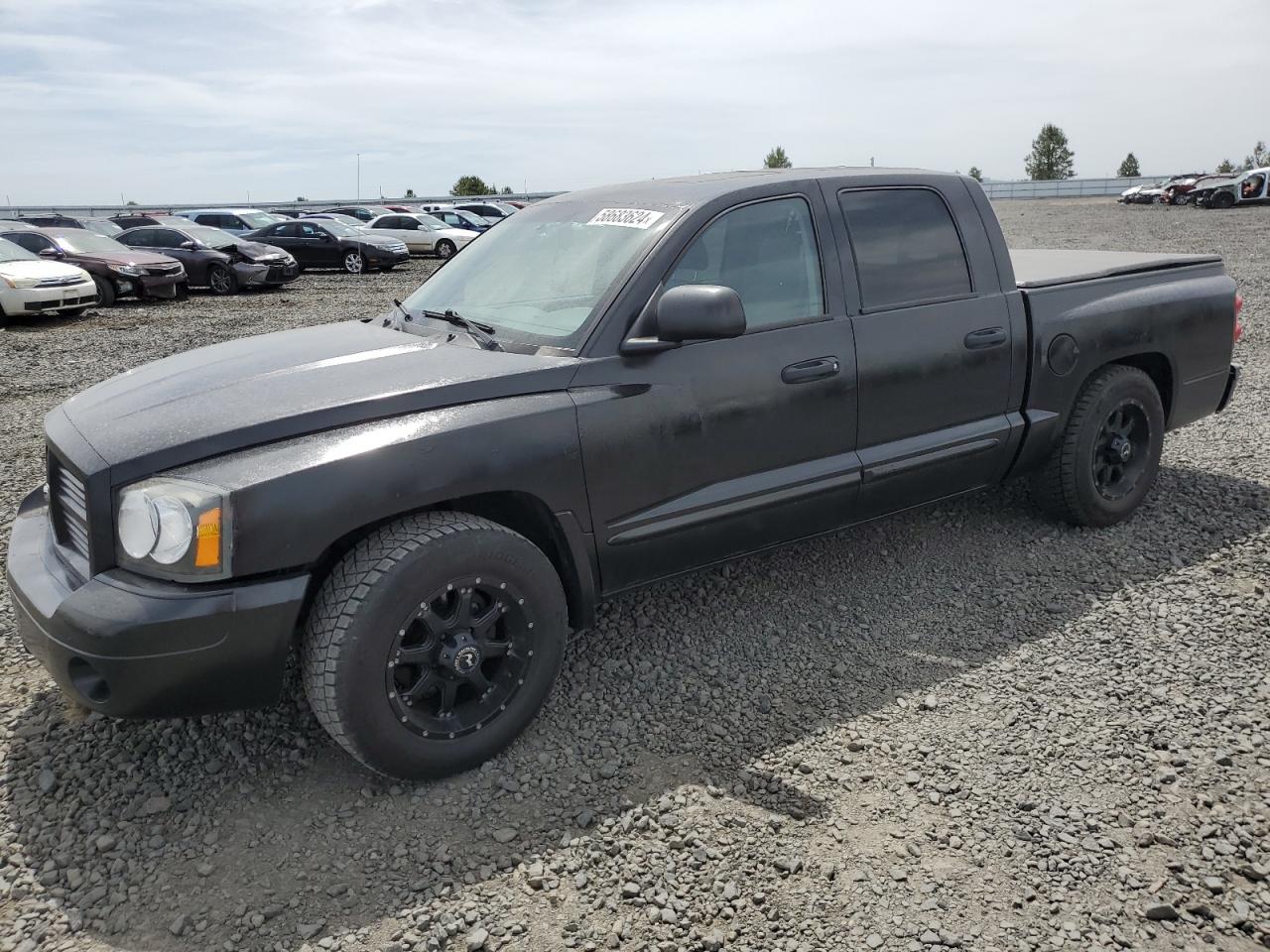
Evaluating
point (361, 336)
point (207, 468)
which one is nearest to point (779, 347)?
point (361, 336)

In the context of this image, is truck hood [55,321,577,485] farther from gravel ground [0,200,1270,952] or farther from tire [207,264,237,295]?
tire [207,264,237,295]

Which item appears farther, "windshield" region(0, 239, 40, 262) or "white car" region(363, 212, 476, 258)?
"white car" region(363, 212, 476, 258)

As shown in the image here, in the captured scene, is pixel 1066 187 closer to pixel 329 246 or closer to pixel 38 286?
pixel 329 246

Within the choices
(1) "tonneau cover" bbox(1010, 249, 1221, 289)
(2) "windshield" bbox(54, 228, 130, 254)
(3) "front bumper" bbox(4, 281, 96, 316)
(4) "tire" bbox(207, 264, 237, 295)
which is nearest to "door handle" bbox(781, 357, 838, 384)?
(1) "tonneau cover" bbox(1010, 249, 1221, 289)

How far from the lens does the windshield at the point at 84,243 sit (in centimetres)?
1594

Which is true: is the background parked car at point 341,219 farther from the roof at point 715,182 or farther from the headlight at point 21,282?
the roof at point 715,182

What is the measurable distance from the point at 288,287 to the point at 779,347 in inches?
691

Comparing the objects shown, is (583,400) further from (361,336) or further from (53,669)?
(53,669)

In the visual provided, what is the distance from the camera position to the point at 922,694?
347 centimetres

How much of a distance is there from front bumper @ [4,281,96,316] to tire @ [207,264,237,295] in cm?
387

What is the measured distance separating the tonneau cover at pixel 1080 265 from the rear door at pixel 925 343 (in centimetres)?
41

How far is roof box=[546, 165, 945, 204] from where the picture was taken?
3.66 metres

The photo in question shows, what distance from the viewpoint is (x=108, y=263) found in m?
15.7

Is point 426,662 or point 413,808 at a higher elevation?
point 426,662
